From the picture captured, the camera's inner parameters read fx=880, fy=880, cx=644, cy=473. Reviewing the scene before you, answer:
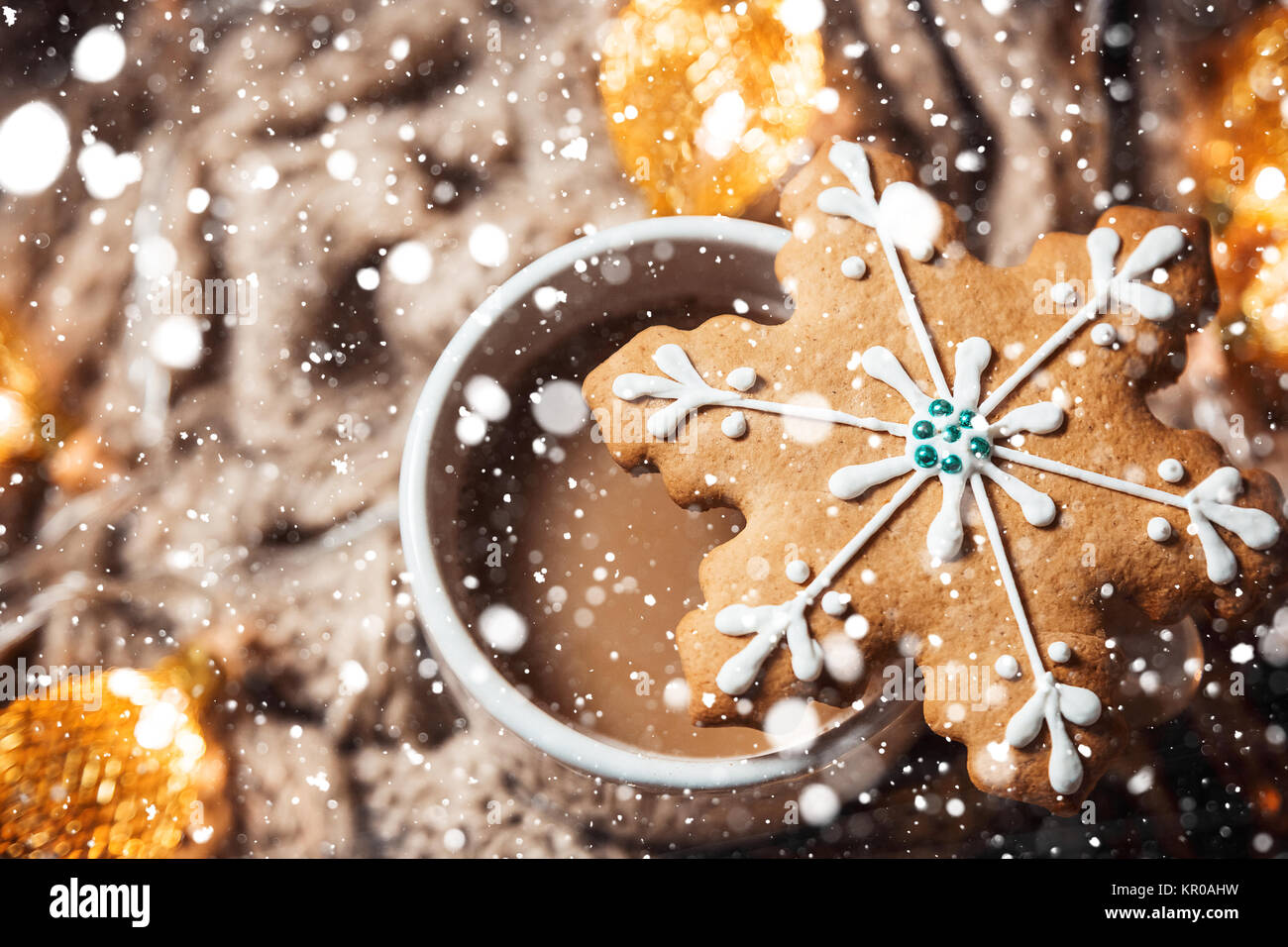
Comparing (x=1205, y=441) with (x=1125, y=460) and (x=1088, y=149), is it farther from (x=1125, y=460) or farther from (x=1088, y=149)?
(x=1088, y=149)

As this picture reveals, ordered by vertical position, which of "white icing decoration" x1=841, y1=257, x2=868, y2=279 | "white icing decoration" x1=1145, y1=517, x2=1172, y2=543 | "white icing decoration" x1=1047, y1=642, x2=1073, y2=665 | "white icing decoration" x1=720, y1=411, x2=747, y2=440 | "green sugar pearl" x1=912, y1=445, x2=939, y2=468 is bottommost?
"white icing decoration" x1=1047, y1=642, x2=1073, y2=665

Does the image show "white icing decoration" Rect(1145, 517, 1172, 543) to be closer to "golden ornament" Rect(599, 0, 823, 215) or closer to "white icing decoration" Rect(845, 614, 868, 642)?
"white icing decoration" Rect(845, 614, 868, 642)

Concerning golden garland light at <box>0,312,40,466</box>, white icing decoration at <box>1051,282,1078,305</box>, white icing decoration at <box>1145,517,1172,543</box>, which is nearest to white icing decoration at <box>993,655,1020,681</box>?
white icing decoration at <box>1145,517,1172,543</box>

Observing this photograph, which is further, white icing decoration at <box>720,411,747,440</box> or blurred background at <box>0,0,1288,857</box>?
blurred background at <box>0,0,1288,857</box>

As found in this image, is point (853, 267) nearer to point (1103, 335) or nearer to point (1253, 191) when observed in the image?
point (1103, 335)

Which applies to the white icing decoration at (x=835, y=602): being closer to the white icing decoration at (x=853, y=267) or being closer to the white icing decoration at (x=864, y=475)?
the white icing decoration at (x=864, y=475)
